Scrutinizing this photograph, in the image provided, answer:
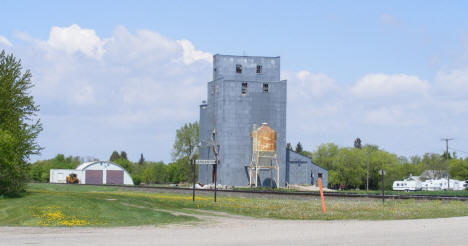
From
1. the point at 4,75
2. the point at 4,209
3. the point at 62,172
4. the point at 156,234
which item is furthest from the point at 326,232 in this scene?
the point at 62,172

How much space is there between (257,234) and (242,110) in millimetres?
81093

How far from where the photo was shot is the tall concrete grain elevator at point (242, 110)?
343 ft

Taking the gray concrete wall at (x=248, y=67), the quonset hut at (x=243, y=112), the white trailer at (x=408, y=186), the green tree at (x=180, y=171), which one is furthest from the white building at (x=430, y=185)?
the green tree at (x=180, y=171)

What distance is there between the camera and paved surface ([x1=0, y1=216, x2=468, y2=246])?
72.0 feet

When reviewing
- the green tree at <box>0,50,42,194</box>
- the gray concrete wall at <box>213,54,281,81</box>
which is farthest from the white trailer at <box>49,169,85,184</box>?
the green tree at <box>0,50,42,194</box>

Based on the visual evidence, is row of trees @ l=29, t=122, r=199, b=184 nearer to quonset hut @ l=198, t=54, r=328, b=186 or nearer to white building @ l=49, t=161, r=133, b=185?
white building @ l=49, t=161, r=133, b=185

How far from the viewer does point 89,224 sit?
29328 millimetres

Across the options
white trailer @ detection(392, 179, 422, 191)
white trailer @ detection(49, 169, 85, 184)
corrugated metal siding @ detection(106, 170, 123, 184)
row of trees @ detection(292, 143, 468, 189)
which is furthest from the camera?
corrugated metal siding @ detection(106, 170, 123, 184)

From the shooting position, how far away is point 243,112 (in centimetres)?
10588

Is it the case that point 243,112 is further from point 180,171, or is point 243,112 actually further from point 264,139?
point 180,171

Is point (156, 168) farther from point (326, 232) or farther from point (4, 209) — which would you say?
point (326, 232)

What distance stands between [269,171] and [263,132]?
7133 millimetres

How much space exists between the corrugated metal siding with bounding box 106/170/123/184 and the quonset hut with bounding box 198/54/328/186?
4932 centimetres

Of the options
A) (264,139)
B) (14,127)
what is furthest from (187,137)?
(14,127)
